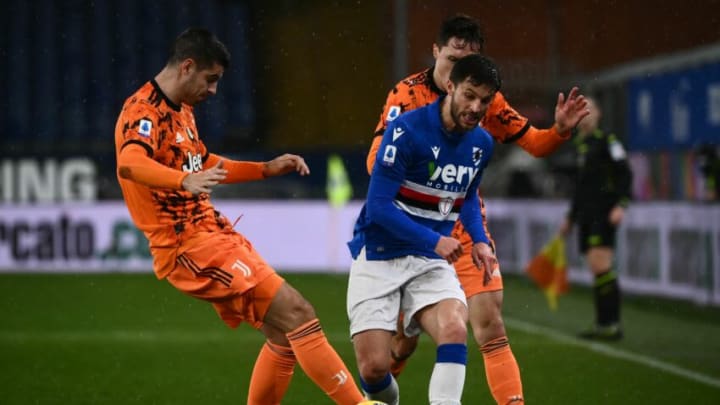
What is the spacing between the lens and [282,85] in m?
25.5

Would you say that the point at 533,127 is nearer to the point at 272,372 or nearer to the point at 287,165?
the point at 287,165

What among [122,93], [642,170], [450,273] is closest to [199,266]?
[450,273]

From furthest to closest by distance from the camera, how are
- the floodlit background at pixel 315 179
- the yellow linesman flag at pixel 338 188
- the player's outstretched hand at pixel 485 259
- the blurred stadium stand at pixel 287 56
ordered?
the blurred stadium stand at pixel 287 56, the yellow linesman flag at pixel 338 188, the floodlit background at pixel 315 179, the player's outstretched hand at pixel 485 259

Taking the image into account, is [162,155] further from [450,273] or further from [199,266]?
[450,273]

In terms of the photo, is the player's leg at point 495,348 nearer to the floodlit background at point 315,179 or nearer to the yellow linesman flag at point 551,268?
the floodlit background at point 315,179

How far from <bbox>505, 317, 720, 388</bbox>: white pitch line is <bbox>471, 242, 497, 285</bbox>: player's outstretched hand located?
9.87 feet

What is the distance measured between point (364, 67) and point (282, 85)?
1.71 metres

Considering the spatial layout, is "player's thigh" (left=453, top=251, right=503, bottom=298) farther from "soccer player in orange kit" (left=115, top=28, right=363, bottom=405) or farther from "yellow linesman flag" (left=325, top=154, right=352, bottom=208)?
"yellow linesman flag" (left=325, top=154, right=352, bottom=208)

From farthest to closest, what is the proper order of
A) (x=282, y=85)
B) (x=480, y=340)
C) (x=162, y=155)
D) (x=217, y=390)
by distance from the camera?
(x=282, y=85) < (x=217, y=390) < (x=480, y=340) < (x=162, y=155)

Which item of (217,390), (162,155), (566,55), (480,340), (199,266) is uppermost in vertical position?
(566,55)

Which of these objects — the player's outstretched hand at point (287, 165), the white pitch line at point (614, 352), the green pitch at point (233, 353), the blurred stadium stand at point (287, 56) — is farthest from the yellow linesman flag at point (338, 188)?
the player's outstretched hand at point (287, 165)

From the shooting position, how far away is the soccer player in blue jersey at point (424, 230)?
17.7ft

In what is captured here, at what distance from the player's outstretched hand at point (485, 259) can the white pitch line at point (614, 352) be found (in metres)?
3.01

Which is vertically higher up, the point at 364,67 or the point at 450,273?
the point at 364,67
